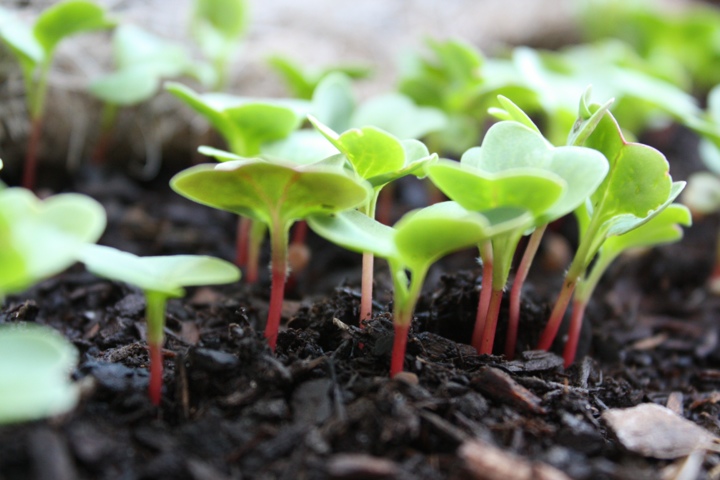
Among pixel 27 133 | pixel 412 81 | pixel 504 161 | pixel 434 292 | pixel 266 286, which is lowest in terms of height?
pixel 266 286

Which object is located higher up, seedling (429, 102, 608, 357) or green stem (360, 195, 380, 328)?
seedling (429, 102, 608, 357)

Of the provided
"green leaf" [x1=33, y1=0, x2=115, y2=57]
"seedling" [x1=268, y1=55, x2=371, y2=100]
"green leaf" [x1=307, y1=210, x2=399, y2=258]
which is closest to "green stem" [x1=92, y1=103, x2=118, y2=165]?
"green leaf" [x1=33, y1=0, x2=115, y2=57]

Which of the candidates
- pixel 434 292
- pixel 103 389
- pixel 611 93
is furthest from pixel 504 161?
pixel 611 93

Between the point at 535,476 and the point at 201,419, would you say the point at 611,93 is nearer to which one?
the point at 535,476

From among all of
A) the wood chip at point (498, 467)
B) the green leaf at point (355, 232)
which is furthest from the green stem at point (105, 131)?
the wood chip at point (498, 467)

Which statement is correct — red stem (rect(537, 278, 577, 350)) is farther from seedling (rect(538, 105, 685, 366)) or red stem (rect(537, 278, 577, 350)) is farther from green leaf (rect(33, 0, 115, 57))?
green leaf (rect(33, 0, 115, 57))

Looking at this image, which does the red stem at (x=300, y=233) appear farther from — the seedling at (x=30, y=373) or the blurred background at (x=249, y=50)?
the seedling at (x=30, y=373)
